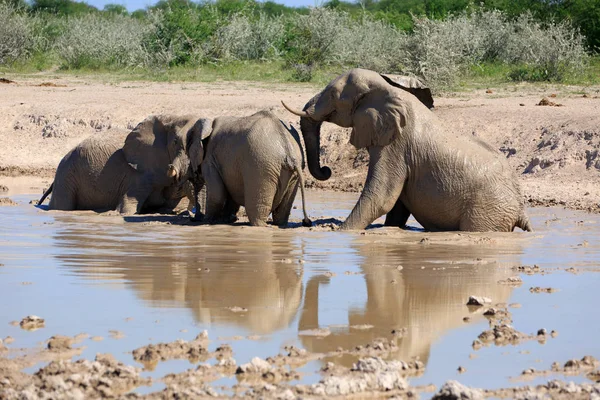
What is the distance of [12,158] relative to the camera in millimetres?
18266

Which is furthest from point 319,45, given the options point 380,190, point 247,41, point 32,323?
point 32,323

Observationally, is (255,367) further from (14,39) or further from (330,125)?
(14,39)

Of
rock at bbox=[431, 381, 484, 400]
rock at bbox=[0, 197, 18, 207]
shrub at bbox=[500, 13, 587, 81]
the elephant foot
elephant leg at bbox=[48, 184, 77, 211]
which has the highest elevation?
shrub at bbox=[500, 13, 587, 81]

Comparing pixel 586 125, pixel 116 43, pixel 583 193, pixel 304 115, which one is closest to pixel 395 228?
pixel 304 115

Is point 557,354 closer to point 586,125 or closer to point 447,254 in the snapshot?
point 447,254

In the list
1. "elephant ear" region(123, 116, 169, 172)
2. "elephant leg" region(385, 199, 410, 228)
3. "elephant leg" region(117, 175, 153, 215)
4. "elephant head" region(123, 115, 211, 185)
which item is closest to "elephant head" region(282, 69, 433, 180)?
"elephant leg" region(385, 199, 410, 228)

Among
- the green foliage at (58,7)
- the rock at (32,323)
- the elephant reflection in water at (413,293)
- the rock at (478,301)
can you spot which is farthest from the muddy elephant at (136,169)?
the green foliage at (58,7)

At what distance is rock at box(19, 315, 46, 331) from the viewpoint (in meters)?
6.11

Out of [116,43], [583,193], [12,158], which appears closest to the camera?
[583,193]

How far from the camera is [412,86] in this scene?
11.0 m

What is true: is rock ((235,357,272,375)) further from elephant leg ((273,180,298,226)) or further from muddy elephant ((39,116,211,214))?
muddy elephant ((39,116,211,214))

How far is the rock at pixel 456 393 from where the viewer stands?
460 cm

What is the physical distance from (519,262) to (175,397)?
4577 millimetres

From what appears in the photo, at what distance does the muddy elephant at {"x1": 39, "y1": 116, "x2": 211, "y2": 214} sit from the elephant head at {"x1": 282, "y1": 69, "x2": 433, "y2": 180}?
3.78 feet
